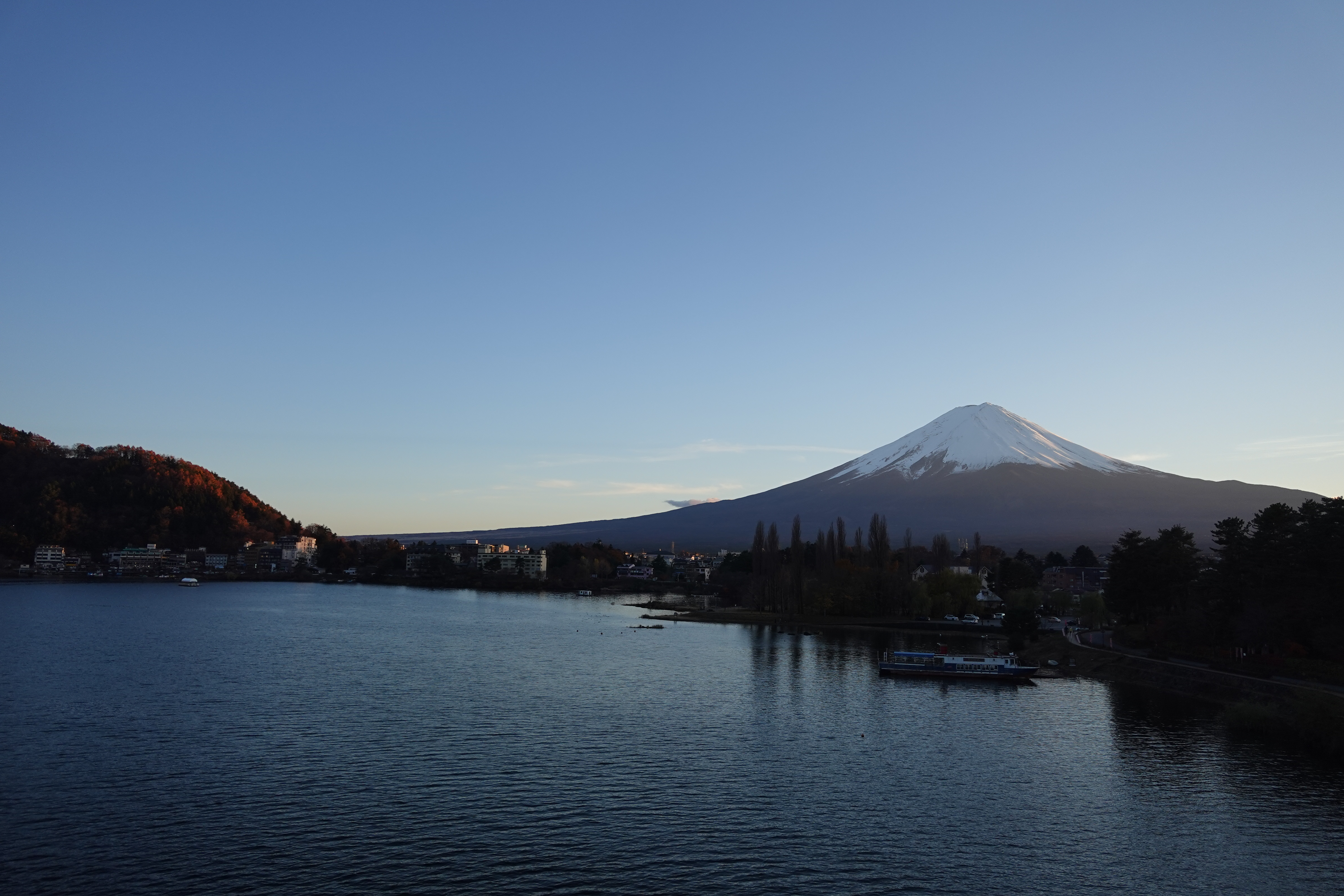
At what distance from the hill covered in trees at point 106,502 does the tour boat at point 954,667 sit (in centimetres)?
16739

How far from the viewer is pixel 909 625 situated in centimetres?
8762

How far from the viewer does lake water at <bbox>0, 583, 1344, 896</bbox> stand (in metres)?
20.1

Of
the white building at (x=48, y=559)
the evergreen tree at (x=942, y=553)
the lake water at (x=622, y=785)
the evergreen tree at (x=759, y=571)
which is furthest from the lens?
the white building at (x=48, y=559)

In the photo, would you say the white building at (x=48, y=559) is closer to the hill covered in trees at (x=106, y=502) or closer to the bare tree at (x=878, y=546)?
the hill covered in trees at (x=106, y=502)

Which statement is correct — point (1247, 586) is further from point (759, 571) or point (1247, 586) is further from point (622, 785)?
point (759, 571)

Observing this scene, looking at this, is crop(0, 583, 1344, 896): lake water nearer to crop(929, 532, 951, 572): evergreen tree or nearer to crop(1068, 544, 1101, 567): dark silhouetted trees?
crop(929, 532, 951, 572): evergreen tree

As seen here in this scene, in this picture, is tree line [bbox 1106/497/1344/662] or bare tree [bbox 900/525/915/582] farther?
bare tree [bbox 900/525/915/582]

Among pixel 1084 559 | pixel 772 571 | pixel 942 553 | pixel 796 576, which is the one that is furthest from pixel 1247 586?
pixel 1084 559

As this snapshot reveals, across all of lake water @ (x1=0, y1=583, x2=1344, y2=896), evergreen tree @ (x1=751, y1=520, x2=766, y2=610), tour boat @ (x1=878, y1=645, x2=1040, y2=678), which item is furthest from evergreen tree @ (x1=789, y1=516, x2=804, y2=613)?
lake water @ (x1=0, y1=583, x2=1344, y2=896)

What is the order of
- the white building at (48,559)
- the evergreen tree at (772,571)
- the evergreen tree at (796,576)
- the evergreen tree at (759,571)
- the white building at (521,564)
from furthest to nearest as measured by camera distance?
1. the white building at (521,564)
2. the white building at (48,559)
3. the evergreen tree at (759,571)
4. the evergreen tree at (772,571)
5. the evergreen tree at (796,576)

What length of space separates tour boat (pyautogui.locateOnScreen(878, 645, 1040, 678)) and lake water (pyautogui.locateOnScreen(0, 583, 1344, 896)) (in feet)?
7.27

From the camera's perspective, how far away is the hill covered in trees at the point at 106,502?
530ft

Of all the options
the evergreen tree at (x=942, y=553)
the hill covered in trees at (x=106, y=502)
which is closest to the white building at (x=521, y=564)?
the hill covered in trees at (x=106, y=502)

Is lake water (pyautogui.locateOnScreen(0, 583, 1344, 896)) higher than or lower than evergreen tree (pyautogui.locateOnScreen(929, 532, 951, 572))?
lower
